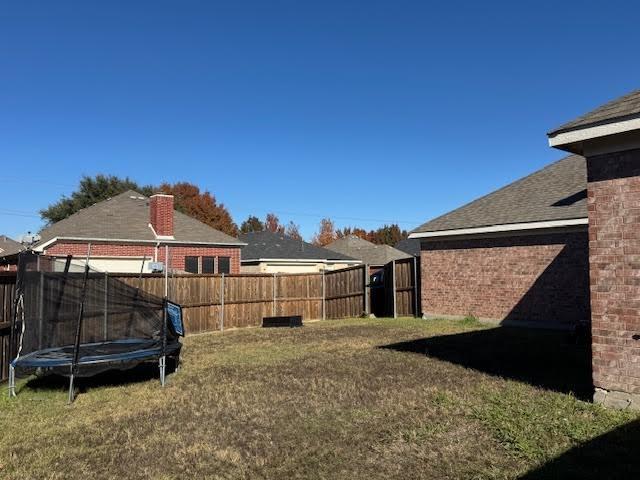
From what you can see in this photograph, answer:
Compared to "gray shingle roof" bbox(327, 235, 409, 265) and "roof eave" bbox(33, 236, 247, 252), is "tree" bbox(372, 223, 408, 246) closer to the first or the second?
"gray shingle roof" bbox(327, 235, 409, 265)

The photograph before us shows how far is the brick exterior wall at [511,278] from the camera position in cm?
1434

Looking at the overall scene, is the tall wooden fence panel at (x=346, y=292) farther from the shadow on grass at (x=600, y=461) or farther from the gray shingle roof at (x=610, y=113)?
the shadow on grass at (x=600, y=461)

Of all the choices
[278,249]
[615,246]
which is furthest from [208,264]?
[615,246]

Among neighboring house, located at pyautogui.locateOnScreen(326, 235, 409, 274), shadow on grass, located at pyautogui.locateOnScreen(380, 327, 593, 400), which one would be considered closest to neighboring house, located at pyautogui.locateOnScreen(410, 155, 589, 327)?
shadow on grass, located at pyautogui.locateOnScreen(380, 327, 593, 400)

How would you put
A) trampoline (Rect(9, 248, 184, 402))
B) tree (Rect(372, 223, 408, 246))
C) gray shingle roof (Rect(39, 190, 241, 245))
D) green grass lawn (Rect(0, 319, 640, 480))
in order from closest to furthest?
green grass lawn (Rect(0, 319, 640, 480)), trampoline (Rect(9, 248, 184, 402)), gray shingle roof (Rect(39, 190, 241, 245)), tree (Rect(372, 223, 408, 246))

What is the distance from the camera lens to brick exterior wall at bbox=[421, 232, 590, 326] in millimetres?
14336

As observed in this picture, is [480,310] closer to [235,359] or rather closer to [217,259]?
[235,359]

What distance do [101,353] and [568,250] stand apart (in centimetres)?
1208

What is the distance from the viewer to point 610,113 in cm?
627

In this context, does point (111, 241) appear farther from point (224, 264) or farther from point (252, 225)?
point (252, 225)

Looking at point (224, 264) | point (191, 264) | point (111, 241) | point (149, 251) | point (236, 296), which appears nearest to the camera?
point (236, 296)

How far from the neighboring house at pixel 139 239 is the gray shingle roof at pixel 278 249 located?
5.69m

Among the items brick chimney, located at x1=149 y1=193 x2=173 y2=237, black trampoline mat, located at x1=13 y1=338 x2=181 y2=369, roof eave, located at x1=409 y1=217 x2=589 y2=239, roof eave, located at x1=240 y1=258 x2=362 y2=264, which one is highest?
brick chimney, located at x1=149 y1=193 x2=173 y2=237

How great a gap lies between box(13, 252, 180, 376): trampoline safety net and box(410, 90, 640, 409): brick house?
21.3 feet
